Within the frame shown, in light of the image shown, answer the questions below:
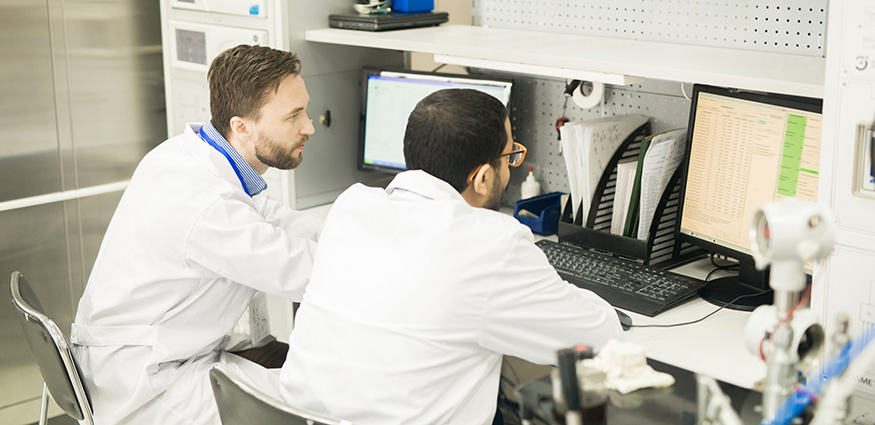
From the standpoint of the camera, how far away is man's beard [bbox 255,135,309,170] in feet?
6.43

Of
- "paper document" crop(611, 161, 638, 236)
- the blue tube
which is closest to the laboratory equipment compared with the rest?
the blue tube

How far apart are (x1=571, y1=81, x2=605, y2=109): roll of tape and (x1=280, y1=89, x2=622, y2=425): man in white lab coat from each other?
0.90m

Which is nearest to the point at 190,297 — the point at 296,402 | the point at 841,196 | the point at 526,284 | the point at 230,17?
the point at 296,402

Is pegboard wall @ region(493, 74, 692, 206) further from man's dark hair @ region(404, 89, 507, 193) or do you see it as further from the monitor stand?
man's dark hair @ region(404, 89, 507, 193)

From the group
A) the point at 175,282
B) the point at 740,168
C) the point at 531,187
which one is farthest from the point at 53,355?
the point at 740,168

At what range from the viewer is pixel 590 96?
2344mm

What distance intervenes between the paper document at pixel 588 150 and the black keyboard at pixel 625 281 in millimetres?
146

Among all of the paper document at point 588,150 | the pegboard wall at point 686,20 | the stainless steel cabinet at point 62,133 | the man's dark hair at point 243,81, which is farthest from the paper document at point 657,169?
the stainless steel cabinet at point 62,133

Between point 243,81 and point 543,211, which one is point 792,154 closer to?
point 543,211

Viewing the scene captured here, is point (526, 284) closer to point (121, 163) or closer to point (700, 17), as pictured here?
point (700, 17)

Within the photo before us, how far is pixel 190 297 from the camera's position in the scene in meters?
1.80

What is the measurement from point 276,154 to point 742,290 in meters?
1.09

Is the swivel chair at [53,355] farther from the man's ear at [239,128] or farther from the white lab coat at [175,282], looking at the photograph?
the man's ear at [239,128]

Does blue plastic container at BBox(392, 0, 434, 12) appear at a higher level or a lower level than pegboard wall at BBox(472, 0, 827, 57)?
higher
